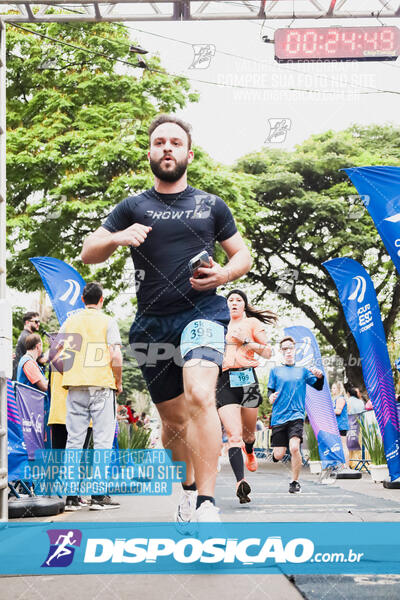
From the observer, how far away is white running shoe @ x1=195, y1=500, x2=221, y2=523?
2.86 metres

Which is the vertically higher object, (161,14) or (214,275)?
(161,14)

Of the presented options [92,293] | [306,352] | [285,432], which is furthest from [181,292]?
[306,352]

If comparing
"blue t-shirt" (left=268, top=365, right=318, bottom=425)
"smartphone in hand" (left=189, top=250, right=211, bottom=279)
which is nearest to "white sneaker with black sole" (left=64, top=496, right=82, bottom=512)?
"blue t-shirt" (left=268, top=365, right=318, bottom=425)

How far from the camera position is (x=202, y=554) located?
269cm

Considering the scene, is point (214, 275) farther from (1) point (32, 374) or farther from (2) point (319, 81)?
(2) point (319, 81)

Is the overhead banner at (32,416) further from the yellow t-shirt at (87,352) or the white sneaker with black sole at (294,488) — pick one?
the white sneaker with black sole at (294,488)

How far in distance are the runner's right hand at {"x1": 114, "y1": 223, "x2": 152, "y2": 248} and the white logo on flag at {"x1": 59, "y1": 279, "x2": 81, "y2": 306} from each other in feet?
15.4

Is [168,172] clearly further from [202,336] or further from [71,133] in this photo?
[71,133]

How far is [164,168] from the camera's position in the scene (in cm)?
350

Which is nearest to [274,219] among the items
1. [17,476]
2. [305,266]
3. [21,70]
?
[305,266]

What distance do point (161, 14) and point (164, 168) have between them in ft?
6.16

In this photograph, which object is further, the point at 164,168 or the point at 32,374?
the point at 32,374

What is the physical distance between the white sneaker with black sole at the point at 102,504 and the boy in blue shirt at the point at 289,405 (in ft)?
7.28

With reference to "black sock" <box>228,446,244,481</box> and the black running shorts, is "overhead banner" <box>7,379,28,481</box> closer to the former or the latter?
"black sock" <box>228,446,244,481</box>
